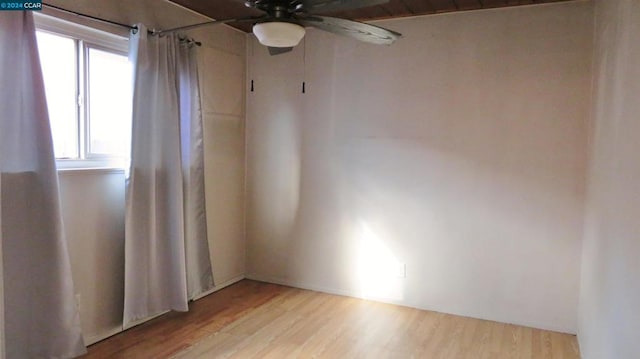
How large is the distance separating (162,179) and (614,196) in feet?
8.77

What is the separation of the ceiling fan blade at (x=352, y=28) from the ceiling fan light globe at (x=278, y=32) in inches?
1.8

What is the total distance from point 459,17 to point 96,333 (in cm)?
336

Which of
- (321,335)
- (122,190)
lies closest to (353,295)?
(321,335)

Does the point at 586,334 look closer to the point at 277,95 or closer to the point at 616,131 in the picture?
the point at 616,131

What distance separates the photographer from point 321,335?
302 centimetres

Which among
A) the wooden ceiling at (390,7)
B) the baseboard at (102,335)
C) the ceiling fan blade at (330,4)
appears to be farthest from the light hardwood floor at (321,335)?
the wooden ceiling at (390,7)

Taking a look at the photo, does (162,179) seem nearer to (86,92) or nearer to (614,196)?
(86,92)

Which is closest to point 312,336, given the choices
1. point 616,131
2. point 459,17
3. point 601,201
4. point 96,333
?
point 96,333

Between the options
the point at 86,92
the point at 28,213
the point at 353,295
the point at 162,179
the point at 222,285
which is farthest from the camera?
the point at 222,285

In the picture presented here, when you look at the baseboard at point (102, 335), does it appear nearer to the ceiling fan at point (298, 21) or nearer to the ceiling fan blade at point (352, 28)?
the ceiling fan at point (298, 21)

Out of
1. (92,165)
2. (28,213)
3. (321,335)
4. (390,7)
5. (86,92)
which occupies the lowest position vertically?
(321,335)

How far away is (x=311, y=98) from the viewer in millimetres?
3881

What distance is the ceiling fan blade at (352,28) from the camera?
78.0 inches

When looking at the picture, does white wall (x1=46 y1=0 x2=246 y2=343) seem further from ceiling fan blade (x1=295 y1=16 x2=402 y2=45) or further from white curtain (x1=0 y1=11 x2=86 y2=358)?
ceiling fan blade (x1=295 y1=16 x2=402 y2=45)
